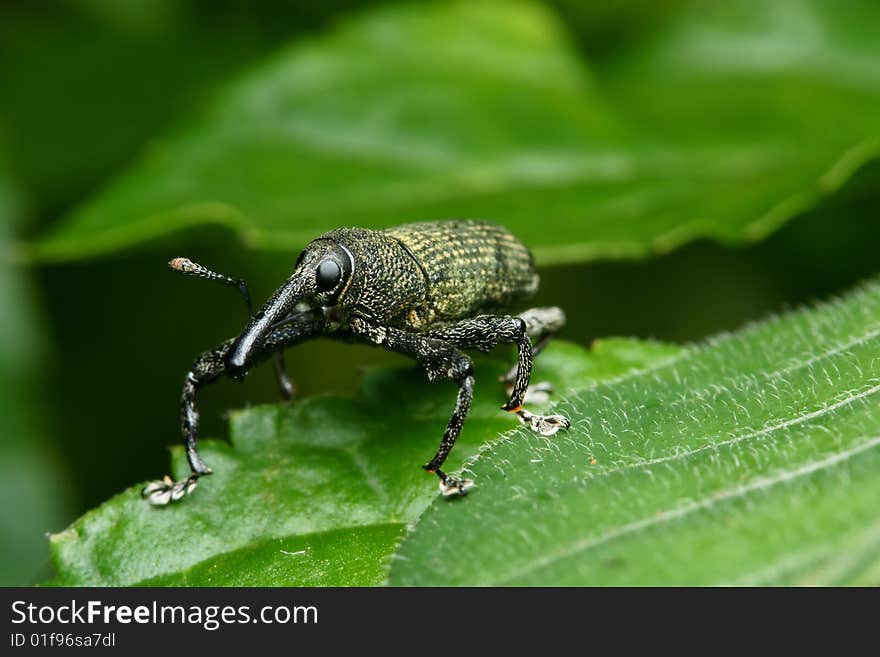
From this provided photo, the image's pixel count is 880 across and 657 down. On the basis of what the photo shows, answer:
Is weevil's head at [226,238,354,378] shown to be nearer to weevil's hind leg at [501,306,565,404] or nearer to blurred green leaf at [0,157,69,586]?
weevil's hind leg at [501,306,565,404]

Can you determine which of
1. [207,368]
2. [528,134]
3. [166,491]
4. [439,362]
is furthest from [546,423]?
[528,134]

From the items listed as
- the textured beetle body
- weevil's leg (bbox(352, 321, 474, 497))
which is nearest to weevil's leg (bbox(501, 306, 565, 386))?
the textured beetle body
